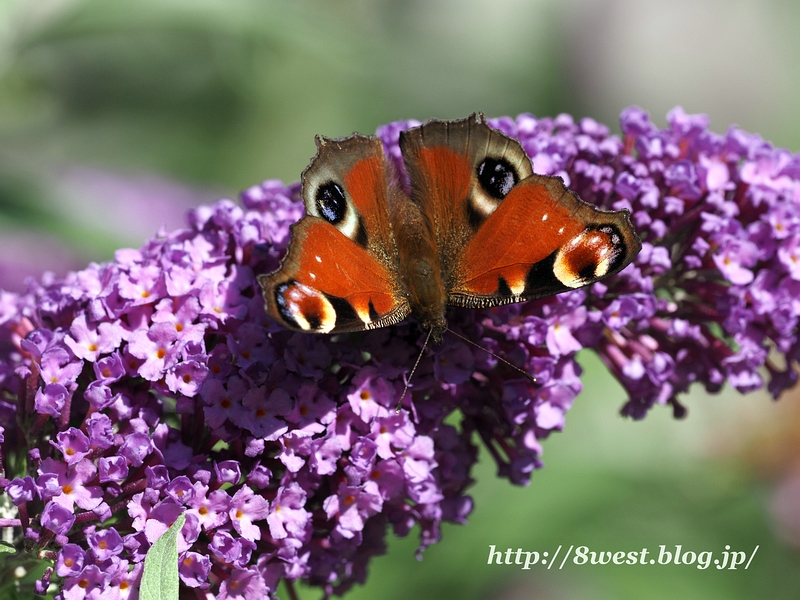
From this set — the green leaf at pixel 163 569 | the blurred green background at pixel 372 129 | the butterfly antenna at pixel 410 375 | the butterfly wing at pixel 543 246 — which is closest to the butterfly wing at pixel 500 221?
the butterfly wing at pixel 543 246

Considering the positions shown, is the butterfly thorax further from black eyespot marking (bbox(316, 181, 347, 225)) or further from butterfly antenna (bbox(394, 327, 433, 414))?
black eyespot marking (bbox(316, 181, 347, 225))

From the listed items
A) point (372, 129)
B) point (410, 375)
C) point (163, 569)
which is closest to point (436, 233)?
point (410, 375)

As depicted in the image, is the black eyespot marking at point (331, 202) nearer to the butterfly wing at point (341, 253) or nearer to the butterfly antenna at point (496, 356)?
the butterfly wing at point (341, 253)

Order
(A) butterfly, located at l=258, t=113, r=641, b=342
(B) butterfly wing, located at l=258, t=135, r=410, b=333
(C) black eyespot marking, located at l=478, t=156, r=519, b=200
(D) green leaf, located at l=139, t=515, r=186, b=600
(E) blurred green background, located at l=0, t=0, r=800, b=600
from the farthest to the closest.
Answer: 1. (E) blurred green background, located at l=0, t=0, r=800, b=600
2. (C) black eyespot marking, located at l=478, t=156, r=519, b=200
3. (A) butterfly, located at l=258, t=113, r=641, b=342
4. (B) butterfly wing, located at l=258, t=135, r=410, b=333
5. (D) green leaf, located at l=139, t=515, r=186, b=600

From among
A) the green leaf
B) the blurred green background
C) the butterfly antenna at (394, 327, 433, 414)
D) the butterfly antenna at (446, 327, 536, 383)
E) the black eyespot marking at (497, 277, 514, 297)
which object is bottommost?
the green leaf

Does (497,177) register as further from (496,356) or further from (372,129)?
(372,129)

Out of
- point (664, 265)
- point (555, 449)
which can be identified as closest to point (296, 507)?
point (664, 265)

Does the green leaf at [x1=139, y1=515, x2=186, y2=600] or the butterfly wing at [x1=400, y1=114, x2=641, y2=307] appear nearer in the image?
the green leaf at [x1=139, y1=515, x2=186, y2=600]

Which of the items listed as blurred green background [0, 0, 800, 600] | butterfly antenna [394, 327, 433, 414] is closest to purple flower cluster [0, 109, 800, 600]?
butterfly antenna [394, 327, 433, 414]
